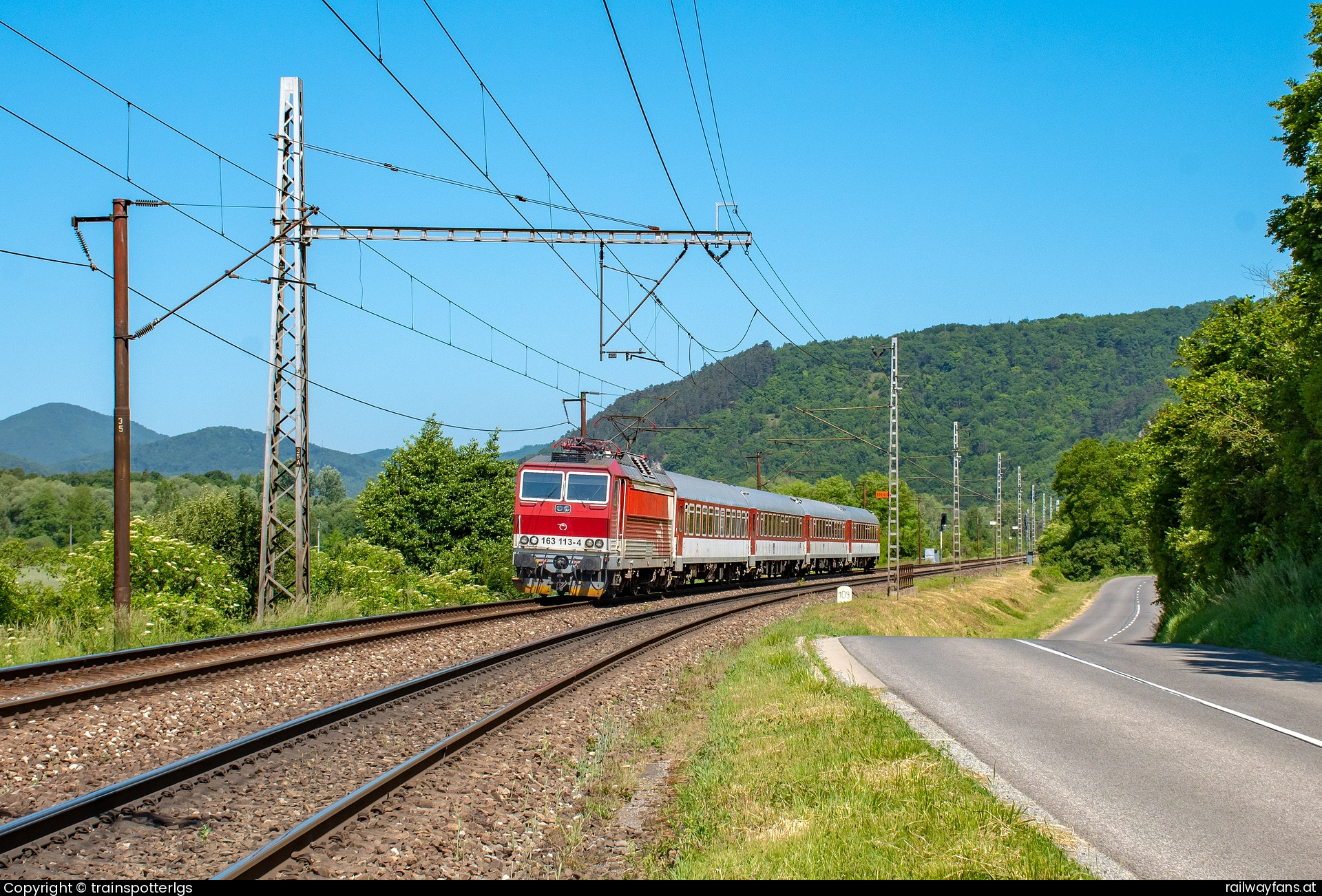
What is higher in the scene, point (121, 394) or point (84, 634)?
point (121, 394)

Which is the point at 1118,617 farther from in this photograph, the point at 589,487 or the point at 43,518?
the point at 43,518

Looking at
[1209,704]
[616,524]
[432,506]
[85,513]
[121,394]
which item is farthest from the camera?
[85,513]

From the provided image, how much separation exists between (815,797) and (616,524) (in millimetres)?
19055

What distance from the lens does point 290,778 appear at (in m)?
8.12

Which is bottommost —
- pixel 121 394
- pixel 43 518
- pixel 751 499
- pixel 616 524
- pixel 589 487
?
pixel 43 518

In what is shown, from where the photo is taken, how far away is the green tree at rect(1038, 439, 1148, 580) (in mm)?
91438

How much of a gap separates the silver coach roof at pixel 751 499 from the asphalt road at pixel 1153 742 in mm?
16883

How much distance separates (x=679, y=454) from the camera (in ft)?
404

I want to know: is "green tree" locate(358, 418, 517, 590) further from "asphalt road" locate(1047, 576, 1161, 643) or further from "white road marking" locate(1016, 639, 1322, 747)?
"white road marking" locate(1016, 639, 1322, 747)

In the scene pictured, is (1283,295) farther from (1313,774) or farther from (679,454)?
(679,454)

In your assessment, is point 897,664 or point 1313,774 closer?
point 1313,774

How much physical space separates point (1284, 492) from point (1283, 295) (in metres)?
6.70

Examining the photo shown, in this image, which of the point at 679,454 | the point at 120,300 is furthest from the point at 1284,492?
the point at 679,454

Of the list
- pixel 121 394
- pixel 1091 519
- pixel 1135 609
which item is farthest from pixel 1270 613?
pixel 1091 519
